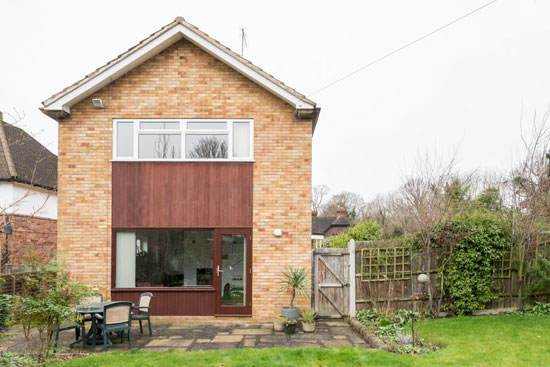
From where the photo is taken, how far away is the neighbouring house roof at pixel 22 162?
53.0 feet

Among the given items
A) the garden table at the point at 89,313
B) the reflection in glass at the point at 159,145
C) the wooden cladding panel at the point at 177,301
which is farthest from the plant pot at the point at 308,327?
the reflection in glass at the point at 159,145

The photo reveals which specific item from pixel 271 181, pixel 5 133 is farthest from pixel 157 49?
pixel 5 133

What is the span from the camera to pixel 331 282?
1016 cm

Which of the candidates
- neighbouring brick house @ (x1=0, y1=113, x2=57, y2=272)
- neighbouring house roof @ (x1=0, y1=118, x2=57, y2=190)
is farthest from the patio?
neighbouring house roof @ (x1=0, y1=118, x2=57, y2=190)

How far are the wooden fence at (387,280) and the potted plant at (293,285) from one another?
599 mm

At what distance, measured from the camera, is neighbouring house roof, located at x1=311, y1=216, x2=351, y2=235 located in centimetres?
4034

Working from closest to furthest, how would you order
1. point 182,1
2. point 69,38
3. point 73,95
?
point 73,95 < point 182,1 < point 69,38

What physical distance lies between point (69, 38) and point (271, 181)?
30.1 ft

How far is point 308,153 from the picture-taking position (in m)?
10.1

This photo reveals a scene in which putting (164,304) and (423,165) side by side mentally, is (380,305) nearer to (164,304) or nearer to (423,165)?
(423,165)

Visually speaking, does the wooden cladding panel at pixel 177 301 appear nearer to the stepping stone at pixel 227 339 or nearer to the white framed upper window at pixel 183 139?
the stepping stone at pixel 227 339

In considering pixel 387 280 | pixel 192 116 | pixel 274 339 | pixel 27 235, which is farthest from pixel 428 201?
pixel 27 235

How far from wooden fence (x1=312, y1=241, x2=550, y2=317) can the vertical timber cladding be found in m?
2.78

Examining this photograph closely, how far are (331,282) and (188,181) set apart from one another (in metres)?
4.54
